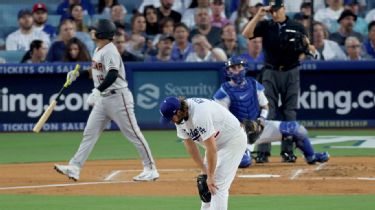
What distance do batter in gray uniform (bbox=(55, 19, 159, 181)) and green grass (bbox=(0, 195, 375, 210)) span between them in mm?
1223

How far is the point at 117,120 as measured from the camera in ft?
43.6

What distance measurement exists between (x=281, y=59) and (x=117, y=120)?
2759mm

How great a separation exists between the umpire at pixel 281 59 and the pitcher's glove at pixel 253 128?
681mm

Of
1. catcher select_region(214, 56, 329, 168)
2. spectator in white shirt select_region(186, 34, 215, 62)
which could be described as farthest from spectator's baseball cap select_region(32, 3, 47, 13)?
catcher select_region(214, 56, 329, 168)

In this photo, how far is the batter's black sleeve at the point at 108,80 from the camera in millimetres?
12859

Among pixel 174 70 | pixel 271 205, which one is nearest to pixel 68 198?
pixel 271 205

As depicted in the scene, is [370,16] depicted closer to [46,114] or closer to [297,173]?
[297,173]

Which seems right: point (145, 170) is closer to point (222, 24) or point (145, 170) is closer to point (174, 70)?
point (174, 70)

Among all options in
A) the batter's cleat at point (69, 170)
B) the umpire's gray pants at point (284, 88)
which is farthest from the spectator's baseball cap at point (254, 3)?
the batter's cleat at point (69, 170)

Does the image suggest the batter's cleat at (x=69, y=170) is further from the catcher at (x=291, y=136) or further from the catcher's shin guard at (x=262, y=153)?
the catcher's shin guard at (x=262, y=153)

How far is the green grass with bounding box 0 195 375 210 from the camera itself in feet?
36.1

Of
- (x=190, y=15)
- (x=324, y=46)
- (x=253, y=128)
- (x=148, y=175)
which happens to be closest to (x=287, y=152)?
(x=253, y=128)

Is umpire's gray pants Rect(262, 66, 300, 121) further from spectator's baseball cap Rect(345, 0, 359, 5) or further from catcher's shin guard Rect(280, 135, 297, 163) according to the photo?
spectator's baseball cap Rect(345, 0, 359, 5)

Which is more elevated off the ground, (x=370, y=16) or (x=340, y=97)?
(x=370, y=16)
